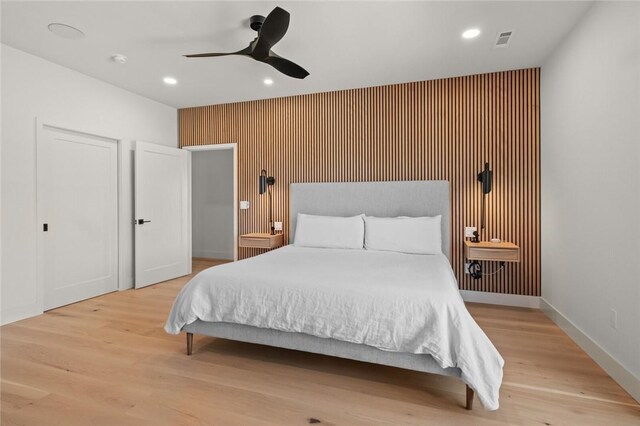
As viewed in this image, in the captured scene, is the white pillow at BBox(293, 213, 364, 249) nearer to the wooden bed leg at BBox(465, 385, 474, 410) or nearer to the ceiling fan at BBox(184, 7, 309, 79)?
the ceiling fan at BBox(184, 7, 309, 79)

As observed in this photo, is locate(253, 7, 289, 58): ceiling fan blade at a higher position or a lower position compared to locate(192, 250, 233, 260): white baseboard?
higher

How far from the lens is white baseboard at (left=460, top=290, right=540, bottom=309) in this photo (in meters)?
3.82

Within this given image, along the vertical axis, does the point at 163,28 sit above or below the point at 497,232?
above

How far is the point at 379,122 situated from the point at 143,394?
377 centimetres

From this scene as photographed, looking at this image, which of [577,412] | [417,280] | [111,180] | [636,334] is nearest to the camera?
[577,412]

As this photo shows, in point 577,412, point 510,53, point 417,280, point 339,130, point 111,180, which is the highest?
point 510,53

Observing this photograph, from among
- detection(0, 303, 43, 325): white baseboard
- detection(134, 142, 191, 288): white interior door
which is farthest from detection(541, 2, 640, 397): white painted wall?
detection(0, 303, 43, 325): white baseboard

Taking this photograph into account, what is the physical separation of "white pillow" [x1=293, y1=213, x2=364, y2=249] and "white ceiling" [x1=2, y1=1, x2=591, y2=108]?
68.6 inches

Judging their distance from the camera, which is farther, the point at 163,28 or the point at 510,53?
the point at 510,53

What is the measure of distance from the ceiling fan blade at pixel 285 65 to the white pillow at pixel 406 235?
186 centimetres

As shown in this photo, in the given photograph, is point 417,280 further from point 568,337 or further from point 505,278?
point 505,278

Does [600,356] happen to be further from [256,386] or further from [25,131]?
[25,131]

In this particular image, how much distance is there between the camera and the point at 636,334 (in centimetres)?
202

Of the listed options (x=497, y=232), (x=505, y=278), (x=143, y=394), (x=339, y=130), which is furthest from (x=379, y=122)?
(x=143, y=394)
